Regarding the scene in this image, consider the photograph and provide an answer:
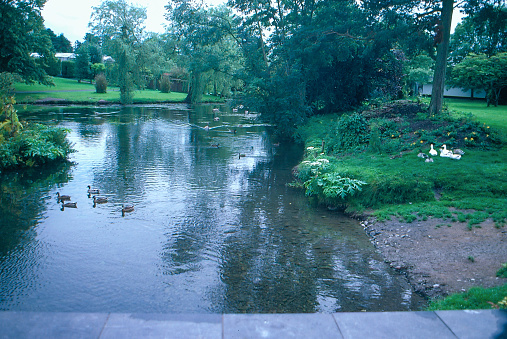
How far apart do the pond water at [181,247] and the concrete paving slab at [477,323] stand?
2.29 metres

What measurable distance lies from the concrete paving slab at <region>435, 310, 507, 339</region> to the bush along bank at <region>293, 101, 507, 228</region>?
17.4 feet

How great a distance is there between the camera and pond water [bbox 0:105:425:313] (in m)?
7.00

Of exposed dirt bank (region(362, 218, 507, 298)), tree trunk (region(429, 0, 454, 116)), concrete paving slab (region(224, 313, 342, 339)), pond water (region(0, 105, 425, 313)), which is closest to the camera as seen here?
concrete paving slab (region(224, 313, 342, 339))

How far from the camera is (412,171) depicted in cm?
1291

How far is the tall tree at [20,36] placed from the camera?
36.2 m

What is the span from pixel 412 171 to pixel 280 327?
1013 cm


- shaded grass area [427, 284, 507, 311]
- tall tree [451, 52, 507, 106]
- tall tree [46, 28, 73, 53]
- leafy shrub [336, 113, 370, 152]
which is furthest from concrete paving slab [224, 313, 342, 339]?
tall tree [46, 28, 73, 53]

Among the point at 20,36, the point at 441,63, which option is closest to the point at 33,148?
the point at 441,63

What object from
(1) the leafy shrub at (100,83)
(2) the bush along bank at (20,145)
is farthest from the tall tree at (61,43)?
(2) the bush along bank at (20,145)

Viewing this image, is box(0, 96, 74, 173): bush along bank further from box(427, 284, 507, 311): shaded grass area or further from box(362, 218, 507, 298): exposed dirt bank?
box(427, 284, 507, 311): shaded grass area

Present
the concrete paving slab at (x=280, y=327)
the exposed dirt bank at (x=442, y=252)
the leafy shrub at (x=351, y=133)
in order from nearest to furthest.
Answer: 1. the concrete paving slab at (x=280, y=327)
2. the exposed dirt bank at (x=442, y=252)
3. the leafy shrub at (x=351, y=133)

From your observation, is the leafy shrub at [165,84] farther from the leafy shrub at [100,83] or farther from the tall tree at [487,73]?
the tall tree at [487,73]

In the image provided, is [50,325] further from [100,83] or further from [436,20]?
[100,83]

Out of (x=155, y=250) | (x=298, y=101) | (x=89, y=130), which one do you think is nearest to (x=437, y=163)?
(x=155, y=250)
